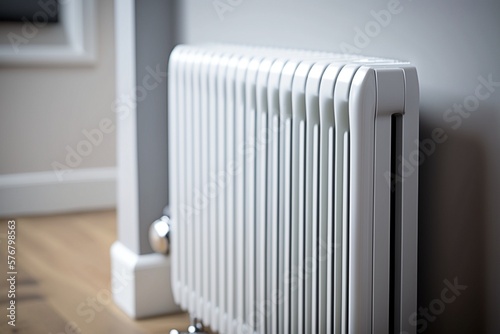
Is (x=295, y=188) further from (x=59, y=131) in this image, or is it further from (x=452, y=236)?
(x=59, y=131)

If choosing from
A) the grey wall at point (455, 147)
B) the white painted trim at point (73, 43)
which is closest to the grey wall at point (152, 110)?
the grey wall at point (455, 147)

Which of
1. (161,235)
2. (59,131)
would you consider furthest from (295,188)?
(59,131)

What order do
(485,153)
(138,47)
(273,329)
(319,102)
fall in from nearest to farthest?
1. (485,153)
2. (319,102)
3. (273,329)
4. (138,47)

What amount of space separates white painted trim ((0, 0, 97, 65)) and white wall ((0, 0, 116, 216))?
0.03m

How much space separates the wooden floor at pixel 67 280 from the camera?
217 centimetres

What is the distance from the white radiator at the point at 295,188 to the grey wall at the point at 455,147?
0.06 m

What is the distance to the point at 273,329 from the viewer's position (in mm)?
1594

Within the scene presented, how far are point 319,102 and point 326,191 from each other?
156 mm

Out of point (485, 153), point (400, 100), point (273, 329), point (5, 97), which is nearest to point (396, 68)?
point (400, 100)

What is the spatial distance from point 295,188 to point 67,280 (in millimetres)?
1339

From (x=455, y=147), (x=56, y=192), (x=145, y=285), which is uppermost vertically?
(x=455, y=147)

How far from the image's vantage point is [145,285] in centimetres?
225

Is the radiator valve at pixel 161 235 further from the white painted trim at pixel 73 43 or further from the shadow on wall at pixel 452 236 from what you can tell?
the white painted trim at pixel 73 43

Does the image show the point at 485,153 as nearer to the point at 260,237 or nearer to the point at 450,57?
the point at 450,57
